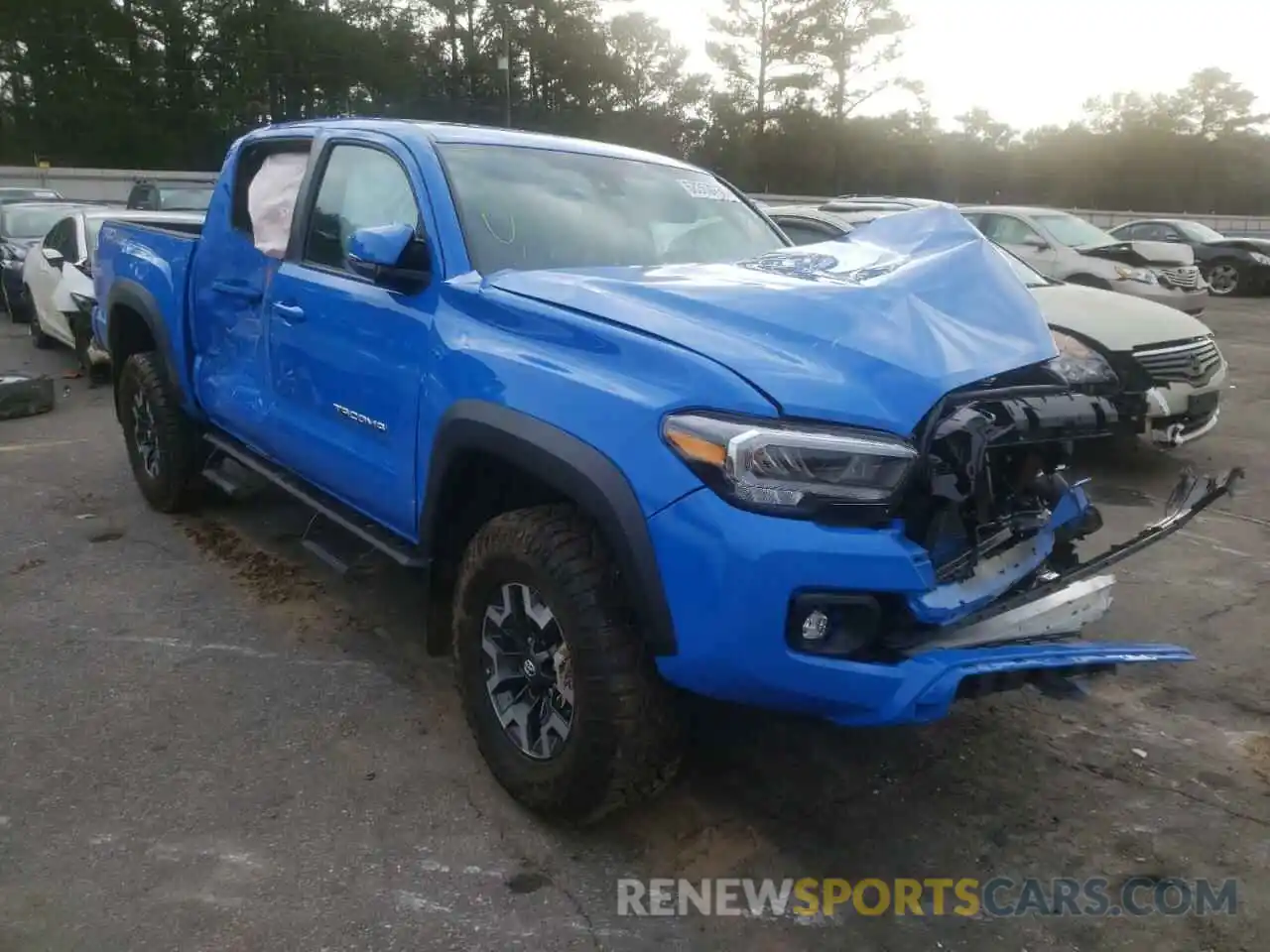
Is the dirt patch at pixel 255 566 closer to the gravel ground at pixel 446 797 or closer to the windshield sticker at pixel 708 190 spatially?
the gravel ground at pixel 446 797

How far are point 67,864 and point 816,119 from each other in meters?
49.5

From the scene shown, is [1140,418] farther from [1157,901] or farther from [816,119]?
[816,119]

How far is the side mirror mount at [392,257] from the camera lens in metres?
3.20

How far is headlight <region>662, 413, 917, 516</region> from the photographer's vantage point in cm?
241

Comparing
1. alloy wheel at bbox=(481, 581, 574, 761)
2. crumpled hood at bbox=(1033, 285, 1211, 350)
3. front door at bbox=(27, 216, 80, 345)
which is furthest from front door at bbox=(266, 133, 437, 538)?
front door at bbox=(27, 216, 80, 345)

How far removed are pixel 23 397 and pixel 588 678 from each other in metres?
7.49

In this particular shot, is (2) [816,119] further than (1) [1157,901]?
Yes

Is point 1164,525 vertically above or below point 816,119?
below

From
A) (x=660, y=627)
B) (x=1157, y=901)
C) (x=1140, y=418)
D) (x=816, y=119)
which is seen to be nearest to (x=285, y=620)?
(x=660, y=627)

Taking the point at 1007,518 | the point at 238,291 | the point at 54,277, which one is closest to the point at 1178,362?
the point at 1007,518

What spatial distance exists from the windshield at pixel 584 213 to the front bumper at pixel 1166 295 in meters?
9.69

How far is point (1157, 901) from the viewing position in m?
2.73

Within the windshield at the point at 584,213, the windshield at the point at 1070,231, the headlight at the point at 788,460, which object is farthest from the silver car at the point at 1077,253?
the headlight at the point at 788,460

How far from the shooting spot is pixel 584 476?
261cm
